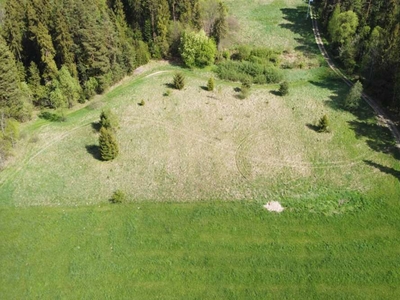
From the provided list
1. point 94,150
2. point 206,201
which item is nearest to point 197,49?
point 94,150

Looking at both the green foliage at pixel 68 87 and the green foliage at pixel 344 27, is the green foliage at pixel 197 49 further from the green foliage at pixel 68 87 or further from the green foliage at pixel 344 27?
the green foliage at pixel 344 27

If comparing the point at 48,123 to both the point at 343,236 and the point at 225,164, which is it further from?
the point at 343,236

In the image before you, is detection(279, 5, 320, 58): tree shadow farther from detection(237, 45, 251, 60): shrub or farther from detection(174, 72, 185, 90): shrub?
detection(174, 72, 185, 90): shrub

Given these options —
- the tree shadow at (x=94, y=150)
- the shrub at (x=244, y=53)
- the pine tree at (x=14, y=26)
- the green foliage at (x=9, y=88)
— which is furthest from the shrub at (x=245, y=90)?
the pine tree at (x=14, y=26)

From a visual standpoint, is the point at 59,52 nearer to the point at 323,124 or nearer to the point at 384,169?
the point at 323,124

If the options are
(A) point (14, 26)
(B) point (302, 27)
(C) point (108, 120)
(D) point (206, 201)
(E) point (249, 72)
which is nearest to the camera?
(D) point (206, 201)
